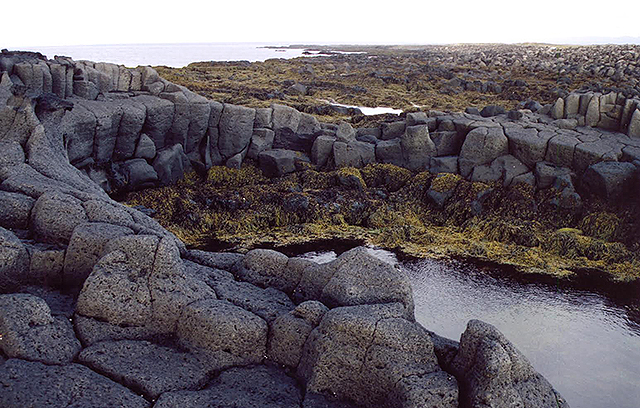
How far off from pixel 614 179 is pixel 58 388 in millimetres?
15730

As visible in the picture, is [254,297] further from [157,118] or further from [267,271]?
[157,118]

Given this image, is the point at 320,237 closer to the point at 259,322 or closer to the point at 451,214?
the point at 451,214

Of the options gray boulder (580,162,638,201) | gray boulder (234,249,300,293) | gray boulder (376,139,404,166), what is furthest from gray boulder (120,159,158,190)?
gray boulder (580,162,638,201)

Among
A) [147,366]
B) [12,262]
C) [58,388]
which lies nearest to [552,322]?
[147,366]

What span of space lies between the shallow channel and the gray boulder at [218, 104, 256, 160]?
7301mm

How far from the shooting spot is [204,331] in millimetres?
6730

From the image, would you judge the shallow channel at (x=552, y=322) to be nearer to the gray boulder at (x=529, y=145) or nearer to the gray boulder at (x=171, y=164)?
the gray boulder at (x=529, y=145)

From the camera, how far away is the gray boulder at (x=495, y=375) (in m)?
5.65

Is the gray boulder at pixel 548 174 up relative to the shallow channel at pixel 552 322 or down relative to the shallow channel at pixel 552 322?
up

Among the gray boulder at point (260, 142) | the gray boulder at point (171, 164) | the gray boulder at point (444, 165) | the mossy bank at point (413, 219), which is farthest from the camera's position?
the gray boulder at point (260, 142)

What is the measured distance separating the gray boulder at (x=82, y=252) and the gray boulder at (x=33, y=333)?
52.5 inches

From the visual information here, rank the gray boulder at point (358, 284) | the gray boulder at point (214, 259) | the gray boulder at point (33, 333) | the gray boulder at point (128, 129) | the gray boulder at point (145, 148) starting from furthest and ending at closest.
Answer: the gray boulder at point (145, 148), the gray boulder at point (128, 129), the gray boulder at point (214, 259), the gray boulder at point (358, 284), the gray boulder at point (33, 333)

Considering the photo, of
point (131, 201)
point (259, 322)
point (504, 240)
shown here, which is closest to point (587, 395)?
point (259, 322)

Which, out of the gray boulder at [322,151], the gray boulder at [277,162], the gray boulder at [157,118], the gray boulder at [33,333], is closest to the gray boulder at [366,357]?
the gray boulder at [33,333]
